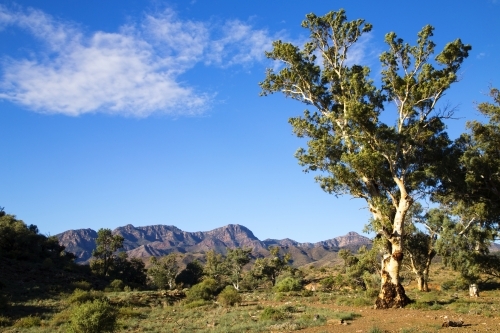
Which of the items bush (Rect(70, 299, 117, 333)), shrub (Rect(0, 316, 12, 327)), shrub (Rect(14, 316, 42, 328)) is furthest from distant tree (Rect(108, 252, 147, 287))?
bush (Rect(70, 299, 117, 333))

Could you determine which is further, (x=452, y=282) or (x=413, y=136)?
(x=452, y=282)

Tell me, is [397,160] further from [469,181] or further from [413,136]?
[469,181]

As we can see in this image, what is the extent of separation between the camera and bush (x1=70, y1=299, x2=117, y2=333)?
1642 centimetres

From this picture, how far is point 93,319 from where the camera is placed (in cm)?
1652

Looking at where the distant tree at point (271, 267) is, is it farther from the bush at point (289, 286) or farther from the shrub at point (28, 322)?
the shrub at point (28, 322)

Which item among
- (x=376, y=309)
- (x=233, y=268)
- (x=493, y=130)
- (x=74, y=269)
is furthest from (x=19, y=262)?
(x=493, y=130)

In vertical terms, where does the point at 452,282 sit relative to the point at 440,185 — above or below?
below

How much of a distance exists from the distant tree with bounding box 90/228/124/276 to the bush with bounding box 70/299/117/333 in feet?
184

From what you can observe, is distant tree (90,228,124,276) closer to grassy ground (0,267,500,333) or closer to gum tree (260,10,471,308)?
grassy ground (0,267,500,333)

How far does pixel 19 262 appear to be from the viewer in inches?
1971

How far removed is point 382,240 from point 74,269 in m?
51.5

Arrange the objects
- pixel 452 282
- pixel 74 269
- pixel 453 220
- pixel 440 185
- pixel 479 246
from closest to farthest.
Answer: pixel 440 185 < pixel 479 246 < pixel 453 220 < pixel 452 282 < pixel 74 269

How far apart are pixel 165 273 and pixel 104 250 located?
12.6 metres

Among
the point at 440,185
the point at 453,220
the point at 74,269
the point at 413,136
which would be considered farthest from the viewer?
the point at 74,269
